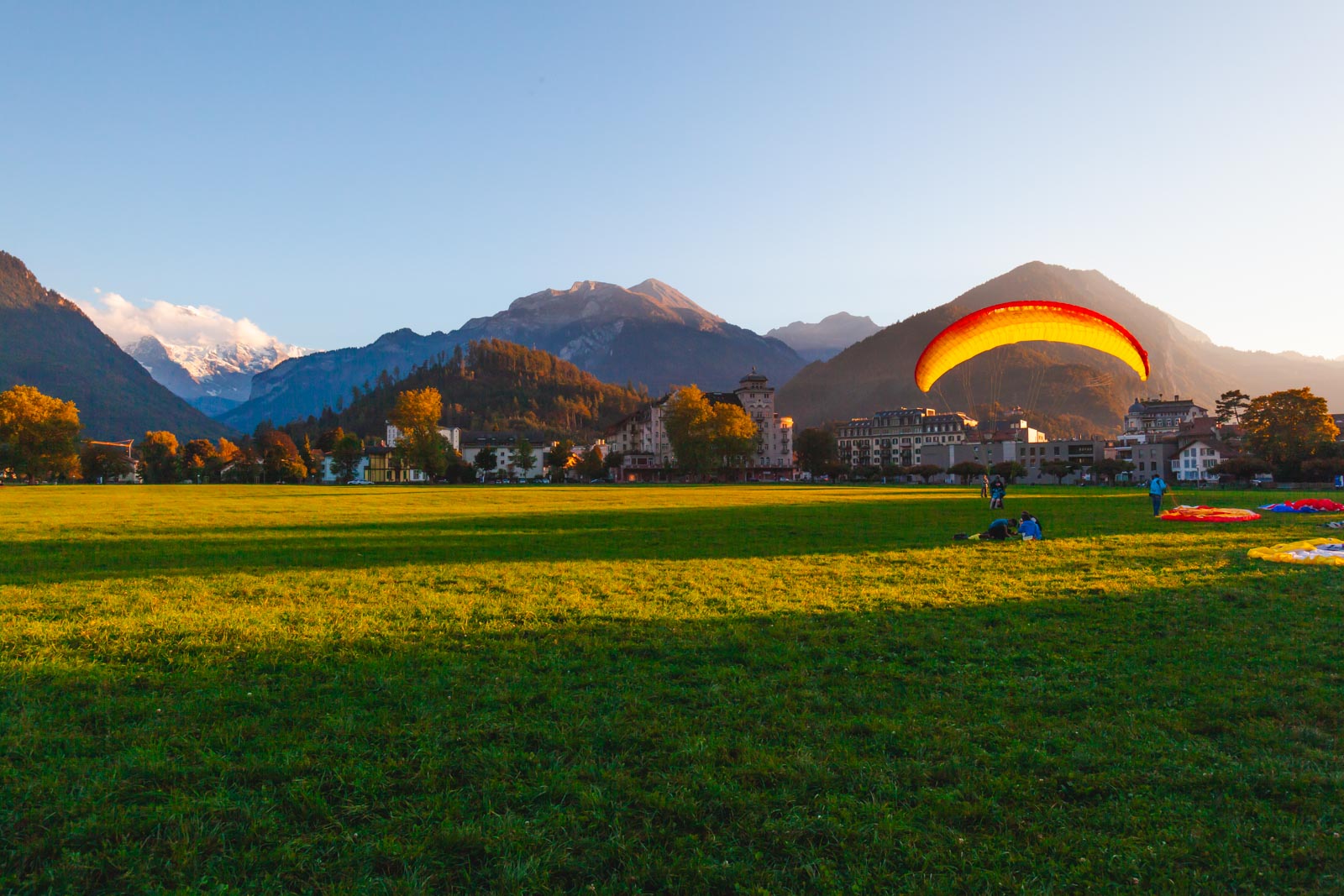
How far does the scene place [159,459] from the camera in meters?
134

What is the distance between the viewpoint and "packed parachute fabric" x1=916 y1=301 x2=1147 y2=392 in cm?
2716

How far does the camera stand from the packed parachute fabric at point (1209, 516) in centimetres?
2740

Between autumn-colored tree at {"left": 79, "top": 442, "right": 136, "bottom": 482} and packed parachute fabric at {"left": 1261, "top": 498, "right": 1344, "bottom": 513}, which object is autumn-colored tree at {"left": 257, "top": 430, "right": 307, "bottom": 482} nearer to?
autumn-colored tree at {"left": 79, "top": 442, "right": 136, "bottom": 482}

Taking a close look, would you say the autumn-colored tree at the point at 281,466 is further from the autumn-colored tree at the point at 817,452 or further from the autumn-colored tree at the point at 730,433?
the autumn-colored tree at the point at 817,452

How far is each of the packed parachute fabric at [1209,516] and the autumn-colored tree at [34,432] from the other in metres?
117

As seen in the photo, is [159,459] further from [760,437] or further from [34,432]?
[760,437]

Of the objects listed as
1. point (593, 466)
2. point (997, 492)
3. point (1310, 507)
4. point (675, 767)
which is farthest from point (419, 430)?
point (675, 767)

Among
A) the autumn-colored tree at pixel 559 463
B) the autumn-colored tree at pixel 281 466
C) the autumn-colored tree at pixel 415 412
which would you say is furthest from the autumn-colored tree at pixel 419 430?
the autumn-colored tree at pixel 559 463

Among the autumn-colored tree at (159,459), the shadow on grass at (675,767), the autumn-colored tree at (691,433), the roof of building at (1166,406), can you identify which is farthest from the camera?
the roof of building at (1166,406)

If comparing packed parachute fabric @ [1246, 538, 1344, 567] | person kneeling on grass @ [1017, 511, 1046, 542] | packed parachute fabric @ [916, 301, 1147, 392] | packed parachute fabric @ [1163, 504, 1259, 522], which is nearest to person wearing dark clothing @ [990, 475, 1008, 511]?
packed parachute fabric @ [916, 301, 1147, 392]

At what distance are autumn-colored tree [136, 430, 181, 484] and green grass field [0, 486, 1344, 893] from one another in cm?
14715

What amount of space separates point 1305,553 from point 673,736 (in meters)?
18.4

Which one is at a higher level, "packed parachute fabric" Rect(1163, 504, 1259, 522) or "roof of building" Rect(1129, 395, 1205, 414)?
"roof of building" Rect(1129, 395, 1205, 414)

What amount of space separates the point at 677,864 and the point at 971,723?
3.47 m
